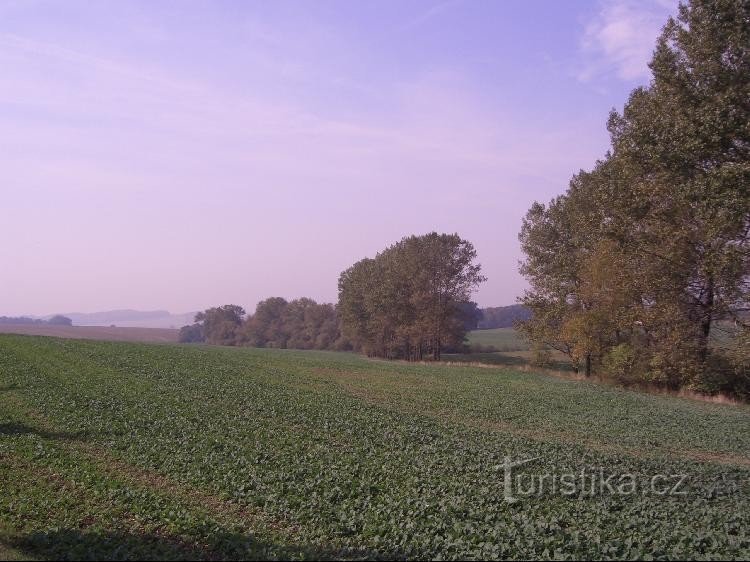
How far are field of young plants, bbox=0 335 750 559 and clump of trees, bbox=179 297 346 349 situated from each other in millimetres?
79288

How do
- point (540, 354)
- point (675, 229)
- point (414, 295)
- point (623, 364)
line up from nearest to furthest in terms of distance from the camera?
point (675, 229) → point (623, 364) → point (540, 354) → point (414, 295)

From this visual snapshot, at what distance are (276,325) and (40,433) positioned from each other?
4065 inches

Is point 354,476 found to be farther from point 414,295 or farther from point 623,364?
point 414,295

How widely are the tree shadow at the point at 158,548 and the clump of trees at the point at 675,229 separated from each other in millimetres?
22518

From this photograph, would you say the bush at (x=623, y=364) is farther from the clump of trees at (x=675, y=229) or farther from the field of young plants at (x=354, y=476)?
the field of young plants at (x=354, y=476)

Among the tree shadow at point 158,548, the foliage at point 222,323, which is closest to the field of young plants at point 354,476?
the tree shadow at point 158,548

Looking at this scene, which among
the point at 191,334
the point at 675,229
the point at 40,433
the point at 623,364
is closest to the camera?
the point at 40,433

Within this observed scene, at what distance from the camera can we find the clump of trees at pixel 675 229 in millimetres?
24328

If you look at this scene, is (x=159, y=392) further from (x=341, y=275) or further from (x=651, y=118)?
(x=341, y=275)

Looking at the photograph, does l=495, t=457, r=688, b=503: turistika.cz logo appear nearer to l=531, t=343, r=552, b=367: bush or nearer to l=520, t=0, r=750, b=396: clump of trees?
l=520, t=0, r=750, b=396: clump of trees

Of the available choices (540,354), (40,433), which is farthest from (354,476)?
(540,354)

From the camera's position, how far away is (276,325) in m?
119

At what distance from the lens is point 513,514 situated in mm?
9570

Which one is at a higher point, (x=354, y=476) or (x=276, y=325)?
(x=276, y=325)
